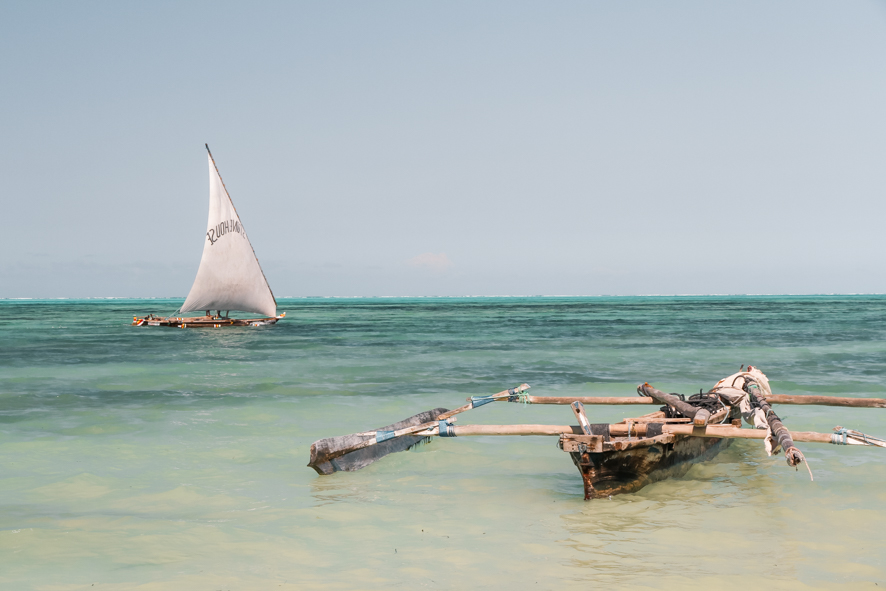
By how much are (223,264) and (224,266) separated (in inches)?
7.4

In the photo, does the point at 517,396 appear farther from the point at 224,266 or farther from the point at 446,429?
the point at 224,266

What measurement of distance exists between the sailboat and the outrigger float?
3932 cm

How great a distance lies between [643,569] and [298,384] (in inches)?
711

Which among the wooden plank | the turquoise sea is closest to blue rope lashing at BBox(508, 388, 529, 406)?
the turquoise sea

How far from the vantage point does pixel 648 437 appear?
30.1ft

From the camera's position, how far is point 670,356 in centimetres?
3362

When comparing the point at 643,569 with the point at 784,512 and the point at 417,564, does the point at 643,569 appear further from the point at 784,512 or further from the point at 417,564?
the point at 784,512

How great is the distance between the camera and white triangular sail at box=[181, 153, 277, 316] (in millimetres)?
48094

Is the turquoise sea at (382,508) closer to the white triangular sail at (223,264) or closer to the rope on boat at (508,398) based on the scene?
the rope on boat at (508,398)

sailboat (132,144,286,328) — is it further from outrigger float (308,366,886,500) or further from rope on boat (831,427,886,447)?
rope on boat (831,427,886,447)

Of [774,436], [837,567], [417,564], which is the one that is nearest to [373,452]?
[417,564]

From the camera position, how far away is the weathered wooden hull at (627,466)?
866 cm

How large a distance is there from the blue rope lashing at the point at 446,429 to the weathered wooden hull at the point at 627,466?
5.77 feet

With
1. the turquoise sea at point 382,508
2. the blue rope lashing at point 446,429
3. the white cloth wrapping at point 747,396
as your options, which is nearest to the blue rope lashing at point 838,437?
the white cloth wrapping at point 747,396
